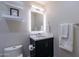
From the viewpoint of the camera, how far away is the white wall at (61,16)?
1.36m

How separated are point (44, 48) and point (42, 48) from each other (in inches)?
1.5

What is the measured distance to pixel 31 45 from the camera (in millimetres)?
1333

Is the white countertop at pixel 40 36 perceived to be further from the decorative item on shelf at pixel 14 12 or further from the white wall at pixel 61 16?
the decorative item on shelf at pixel 14 12

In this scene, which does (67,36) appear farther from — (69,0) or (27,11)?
(27,11)

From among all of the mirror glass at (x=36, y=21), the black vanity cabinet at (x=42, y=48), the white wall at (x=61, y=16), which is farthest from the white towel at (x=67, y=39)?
the mirror glass at (x=36, y=21)

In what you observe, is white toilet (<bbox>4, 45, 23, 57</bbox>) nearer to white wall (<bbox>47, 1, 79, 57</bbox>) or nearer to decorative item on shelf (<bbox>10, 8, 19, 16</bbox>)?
decorative item on shelf (<bbox>10, 8, 19, 16</bbox>)

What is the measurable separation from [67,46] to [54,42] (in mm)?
208

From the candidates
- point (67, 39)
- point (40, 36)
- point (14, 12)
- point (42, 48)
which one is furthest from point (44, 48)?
point (14, 12)

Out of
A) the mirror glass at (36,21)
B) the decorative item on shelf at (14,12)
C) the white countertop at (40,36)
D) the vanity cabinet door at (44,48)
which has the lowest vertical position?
the vanity cabinet door at (44,48)

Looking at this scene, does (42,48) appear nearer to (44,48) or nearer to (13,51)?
(44,48)

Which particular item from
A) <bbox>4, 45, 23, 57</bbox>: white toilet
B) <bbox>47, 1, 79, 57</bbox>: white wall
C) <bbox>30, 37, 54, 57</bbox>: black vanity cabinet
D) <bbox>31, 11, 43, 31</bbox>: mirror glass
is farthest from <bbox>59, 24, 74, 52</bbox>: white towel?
<bbox>4, 45, 23, 57</bbox>: white toilet

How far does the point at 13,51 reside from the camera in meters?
1.16

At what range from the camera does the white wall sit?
4.45 feet

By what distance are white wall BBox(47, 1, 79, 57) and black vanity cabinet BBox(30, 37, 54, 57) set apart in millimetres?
85
